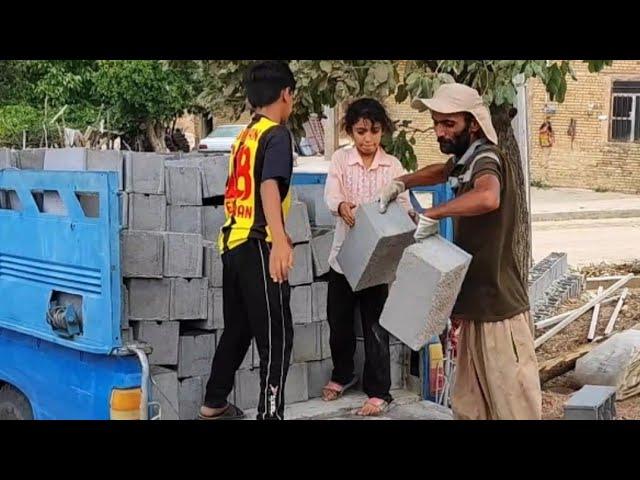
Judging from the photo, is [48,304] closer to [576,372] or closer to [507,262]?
[507,262]

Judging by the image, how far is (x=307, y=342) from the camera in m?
4.40

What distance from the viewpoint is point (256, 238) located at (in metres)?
3.79

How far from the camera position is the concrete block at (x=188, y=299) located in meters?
3.89

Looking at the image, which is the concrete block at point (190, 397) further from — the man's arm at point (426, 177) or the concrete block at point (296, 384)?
the man's arm at point (426, 177)

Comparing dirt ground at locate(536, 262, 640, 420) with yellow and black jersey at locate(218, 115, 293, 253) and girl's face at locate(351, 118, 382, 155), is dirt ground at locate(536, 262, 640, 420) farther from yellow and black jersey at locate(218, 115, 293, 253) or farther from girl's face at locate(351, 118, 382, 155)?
yellow and black jersey at locate(218, 115, 293, 253)

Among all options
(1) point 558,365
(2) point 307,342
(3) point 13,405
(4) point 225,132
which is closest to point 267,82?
(2) point 307,342

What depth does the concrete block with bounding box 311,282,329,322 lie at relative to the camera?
173 inches

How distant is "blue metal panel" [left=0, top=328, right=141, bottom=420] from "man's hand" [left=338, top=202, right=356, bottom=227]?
1199 millimetres

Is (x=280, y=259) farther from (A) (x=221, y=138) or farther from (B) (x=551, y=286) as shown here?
(A) (x=221, y=138)

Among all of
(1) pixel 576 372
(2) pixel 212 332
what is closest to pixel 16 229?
(2) pixel 212 332

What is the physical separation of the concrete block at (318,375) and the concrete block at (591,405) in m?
1.11

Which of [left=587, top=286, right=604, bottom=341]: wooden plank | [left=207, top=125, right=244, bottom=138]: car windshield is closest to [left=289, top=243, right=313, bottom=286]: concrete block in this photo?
[left=587, top=286, right=604, bottom=341]: wooden plank

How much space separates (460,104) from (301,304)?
3.99ft
